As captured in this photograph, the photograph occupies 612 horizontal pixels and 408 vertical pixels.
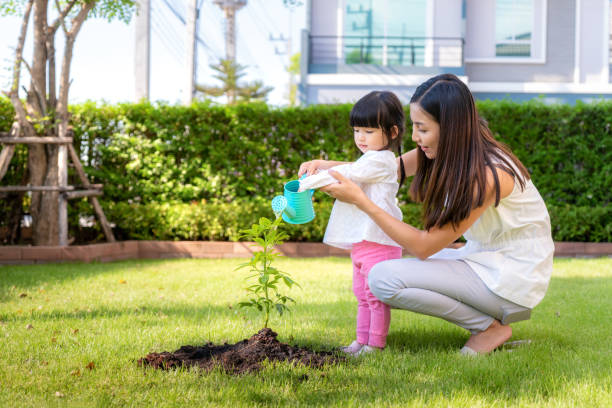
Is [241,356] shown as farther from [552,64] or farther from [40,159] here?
[552,64]

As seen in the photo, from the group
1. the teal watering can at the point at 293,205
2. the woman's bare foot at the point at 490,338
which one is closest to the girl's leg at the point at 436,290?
the woman's bare foot at the point at 490,338

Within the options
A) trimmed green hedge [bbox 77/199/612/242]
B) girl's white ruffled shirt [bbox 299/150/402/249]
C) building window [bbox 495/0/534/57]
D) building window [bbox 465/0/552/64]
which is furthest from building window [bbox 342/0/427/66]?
girl's white ruffled shirt [bbox 299/150/402/249]

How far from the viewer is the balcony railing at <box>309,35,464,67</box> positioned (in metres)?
15.3

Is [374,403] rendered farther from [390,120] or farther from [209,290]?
[209,290]

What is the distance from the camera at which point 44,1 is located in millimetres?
7875

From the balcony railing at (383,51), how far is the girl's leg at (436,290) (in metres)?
13.1

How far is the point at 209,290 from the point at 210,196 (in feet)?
12.3

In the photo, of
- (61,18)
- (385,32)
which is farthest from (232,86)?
(61,18)

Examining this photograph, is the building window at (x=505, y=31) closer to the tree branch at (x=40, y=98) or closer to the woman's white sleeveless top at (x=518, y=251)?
the tree branch at (x=40, y=98)

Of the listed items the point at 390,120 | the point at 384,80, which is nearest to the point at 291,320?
the point at 390,120

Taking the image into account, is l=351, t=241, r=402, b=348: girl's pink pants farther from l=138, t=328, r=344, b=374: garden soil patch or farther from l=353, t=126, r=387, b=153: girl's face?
l=353, t=126, r=387, b=153: girl's face

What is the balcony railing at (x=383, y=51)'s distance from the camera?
15336mm

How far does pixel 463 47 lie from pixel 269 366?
1399 cm

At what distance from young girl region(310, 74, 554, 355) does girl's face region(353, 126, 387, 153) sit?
25cm
